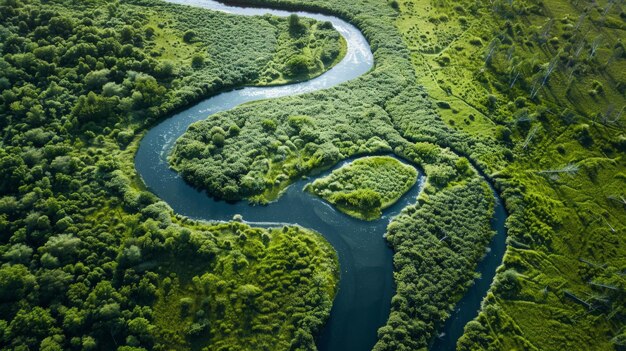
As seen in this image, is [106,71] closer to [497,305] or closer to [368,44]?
[368,44]

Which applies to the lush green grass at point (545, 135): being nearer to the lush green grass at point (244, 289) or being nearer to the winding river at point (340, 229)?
the winding river at point (340, 229)

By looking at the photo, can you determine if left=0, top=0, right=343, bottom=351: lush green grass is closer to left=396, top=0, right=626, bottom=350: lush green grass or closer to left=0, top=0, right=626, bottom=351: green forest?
left=0, top=0, right=626, bottom=351: green forest

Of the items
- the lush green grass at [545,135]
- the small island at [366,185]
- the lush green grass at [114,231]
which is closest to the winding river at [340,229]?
the small island at [366,185]

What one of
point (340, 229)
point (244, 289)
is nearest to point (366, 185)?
point (340, 229)

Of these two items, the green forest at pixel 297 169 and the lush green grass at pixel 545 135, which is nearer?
the green forest at pixel 297 169

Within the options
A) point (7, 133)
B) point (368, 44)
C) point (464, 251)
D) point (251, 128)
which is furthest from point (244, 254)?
point (368, 44)

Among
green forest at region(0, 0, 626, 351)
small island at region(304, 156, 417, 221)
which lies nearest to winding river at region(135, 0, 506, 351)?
small island at region(304, 156, 417, 221)
